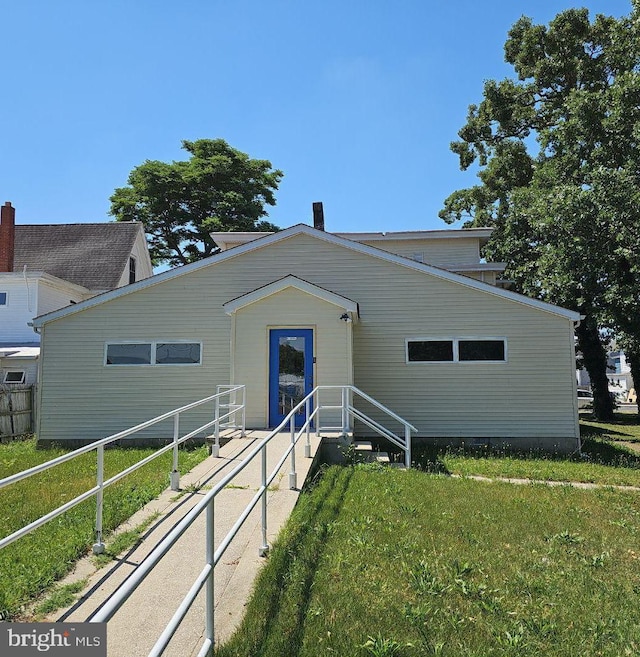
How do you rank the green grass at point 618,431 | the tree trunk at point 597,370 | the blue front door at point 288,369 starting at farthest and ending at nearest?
the tree trunk at point 597,370, the green grass at point 618,431, the blue front door at point 288,369

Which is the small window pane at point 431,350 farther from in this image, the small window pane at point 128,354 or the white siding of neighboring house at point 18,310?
the white siding of neighboring house at point 18,310

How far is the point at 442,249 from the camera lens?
19.4 meters

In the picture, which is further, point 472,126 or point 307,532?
point 472,126

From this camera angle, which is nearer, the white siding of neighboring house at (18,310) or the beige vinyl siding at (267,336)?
the beige vinyl siding at (267,336)

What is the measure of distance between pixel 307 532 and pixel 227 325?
7805mm

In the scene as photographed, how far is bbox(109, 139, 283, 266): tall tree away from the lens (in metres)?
36.2

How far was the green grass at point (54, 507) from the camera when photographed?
4348mm

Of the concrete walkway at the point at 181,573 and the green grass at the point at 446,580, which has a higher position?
the concrete walkway at the point at 181,573

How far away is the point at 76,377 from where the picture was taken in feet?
41.4

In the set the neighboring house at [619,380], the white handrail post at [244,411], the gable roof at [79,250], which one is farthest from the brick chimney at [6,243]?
the neighboring house at [619,380]

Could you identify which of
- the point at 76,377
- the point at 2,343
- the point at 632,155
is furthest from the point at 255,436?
the point at 632,155

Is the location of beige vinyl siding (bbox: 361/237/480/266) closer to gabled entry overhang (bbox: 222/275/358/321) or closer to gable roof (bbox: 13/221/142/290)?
gabled entry overhang (bbox: 222/275/358/321)

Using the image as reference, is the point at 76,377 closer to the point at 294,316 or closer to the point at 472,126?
the point at 294,316

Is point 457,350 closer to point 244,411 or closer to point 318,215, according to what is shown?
point 244,411
